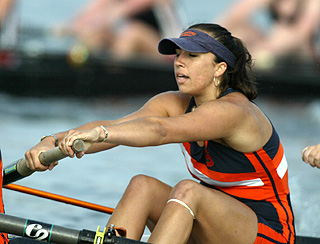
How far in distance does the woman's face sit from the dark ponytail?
5 cm

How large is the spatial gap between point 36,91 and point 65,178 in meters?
5.21

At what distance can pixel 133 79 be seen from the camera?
11.6 meters

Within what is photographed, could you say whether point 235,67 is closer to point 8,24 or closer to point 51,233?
point 51,233

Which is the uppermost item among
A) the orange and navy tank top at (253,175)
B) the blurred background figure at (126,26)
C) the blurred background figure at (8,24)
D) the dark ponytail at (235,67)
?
the dark ponytail at (235,67)

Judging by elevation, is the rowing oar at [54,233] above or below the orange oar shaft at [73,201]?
above

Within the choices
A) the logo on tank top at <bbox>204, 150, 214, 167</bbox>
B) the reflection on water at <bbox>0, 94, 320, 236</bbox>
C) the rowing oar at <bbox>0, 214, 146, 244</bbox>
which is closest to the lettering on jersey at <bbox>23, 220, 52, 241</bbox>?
the rowing oar at <bbox>0, 214, 146, 244</bbox>

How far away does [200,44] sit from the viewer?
224 centimetres

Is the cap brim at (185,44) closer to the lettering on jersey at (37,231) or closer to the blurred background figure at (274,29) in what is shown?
the lettering on jersey at (37,231)

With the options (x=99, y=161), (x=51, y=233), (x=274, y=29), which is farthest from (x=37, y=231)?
(x=274, y=29)

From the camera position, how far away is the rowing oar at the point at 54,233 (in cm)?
180

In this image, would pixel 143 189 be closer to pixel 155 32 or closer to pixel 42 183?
pixel 42 183

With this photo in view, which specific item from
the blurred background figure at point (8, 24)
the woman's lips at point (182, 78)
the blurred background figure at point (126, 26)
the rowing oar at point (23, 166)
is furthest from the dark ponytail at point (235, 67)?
the blurred background figure at point (8, 24)

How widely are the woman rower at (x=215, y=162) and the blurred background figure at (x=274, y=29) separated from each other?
375 inches

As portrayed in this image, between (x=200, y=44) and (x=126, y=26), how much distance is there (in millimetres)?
9661
